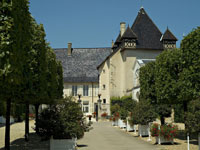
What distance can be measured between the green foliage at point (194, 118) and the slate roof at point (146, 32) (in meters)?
33.5

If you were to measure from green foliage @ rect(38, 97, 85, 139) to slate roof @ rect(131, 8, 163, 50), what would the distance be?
3414 centimetres

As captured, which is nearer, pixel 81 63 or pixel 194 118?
pixel 194 118

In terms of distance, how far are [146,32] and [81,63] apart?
17.6 m

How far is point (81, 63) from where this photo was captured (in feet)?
200

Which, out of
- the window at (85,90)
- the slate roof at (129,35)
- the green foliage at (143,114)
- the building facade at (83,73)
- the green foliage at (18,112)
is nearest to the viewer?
the green foliage at (143,114)

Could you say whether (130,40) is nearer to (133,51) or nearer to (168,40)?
(133,51)

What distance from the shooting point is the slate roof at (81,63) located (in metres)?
58.3

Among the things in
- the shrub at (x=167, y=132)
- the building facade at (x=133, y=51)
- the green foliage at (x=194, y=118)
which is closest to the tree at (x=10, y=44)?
the green foliage at (x=194, y=118)

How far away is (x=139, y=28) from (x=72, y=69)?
17592mm

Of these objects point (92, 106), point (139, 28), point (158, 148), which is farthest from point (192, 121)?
point (92, 106)

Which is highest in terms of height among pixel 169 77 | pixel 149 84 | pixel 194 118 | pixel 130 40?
pixel 130 40

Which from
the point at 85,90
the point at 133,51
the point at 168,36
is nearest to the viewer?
the point at 133,51

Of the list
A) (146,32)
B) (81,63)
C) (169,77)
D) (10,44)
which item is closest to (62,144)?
(10,44)

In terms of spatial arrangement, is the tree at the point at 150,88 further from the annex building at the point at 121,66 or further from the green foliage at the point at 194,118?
the annex building at the point at 121,66
